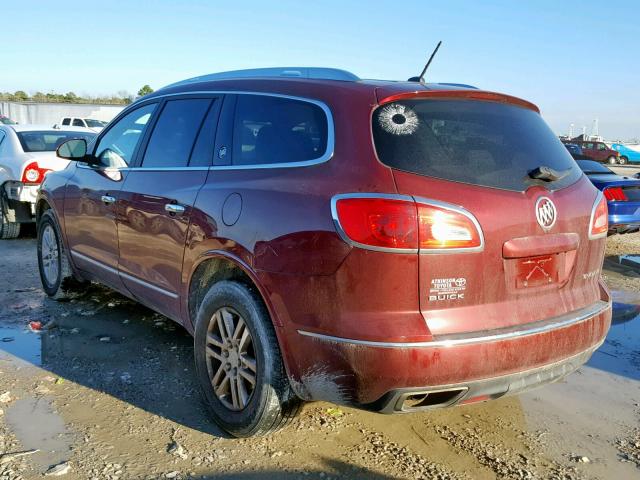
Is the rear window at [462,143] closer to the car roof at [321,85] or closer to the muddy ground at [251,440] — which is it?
the car roof at [321,85]

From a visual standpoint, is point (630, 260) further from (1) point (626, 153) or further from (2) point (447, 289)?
(1) point (626, 153)

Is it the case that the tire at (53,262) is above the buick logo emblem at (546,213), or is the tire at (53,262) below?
below

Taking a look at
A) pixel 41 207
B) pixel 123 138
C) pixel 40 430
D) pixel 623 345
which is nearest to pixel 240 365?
pixel 40 430

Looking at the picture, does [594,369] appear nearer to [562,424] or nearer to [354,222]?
[562,424]

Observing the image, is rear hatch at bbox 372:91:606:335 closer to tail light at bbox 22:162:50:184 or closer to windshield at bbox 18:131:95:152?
tail light at bbox 22:162:50:184

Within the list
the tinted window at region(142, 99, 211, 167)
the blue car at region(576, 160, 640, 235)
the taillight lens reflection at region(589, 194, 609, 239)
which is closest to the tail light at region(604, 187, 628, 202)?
the blue car at region(576, 160, 640, 235)

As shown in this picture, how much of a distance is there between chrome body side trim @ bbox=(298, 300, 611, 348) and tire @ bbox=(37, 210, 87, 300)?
342 cm

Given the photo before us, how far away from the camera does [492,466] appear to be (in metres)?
3.07

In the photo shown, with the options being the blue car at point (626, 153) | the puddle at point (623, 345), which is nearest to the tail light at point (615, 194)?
the puddle at point (623, 345)

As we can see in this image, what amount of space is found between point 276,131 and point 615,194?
6.61m

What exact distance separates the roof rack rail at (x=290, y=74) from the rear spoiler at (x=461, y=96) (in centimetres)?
39

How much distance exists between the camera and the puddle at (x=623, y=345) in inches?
177

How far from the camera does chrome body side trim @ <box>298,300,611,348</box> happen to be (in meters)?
2.54

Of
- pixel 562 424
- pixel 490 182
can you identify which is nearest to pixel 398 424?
pixel 562 424
